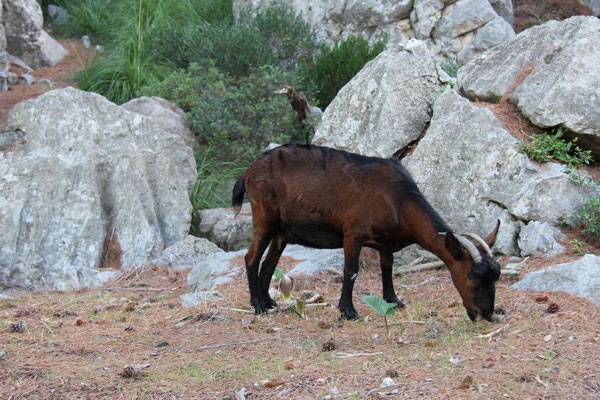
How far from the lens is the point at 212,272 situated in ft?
27.2

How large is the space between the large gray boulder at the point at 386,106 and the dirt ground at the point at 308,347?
2.24m

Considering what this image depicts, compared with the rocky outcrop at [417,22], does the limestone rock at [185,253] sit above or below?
below

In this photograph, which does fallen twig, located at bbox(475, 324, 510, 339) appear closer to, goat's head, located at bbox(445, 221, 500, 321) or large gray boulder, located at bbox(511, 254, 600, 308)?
goat's head, located at bbox(445, 221, 500, 321)

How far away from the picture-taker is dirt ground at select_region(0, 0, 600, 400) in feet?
14.7

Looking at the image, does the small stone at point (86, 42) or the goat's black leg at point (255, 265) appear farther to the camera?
the small stone at point (86, 42)

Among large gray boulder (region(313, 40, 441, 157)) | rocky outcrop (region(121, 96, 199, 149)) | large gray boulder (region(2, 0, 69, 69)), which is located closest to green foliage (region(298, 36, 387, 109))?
rocky outcrop (region(121, 96, 199, 149))

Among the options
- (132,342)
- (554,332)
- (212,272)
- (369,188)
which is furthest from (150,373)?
(212,272)

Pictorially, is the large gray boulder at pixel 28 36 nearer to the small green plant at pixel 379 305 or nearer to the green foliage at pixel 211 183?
the green foliage at pixel 211 183

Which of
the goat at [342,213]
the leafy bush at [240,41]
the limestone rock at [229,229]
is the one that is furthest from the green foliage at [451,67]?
the goat at [342,213]

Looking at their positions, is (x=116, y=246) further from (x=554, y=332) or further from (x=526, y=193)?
(x=554, y=332)

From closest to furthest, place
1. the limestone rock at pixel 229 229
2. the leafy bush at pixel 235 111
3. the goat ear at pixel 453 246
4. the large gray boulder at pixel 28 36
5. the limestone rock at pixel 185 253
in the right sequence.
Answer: the goat ear at pixel 453 246 < the limestone rock at pixel 185 253 < the limestone rock at pixel 229 229 < the leafy bush at pixel 235 111 < the large gray boulder at pixel 28 36

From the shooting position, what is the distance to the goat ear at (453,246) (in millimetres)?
5521

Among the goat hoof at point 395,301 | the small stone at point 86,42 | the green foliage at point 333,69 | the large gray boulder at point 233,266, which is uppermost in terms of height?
the small stone at point 86,42

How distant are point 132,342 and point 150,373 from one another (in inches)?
37.1
